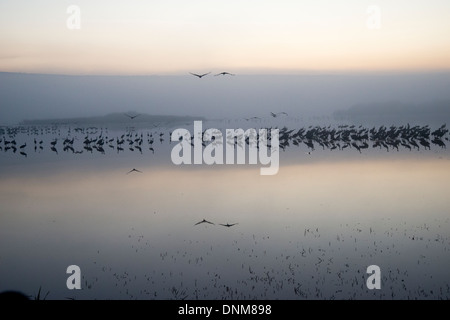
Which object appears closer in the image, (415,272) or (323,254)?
(415,272)

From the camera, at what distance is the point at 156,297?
777cm

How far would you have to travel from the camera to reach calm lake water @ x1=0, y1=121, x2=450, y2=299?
8195 millimetres

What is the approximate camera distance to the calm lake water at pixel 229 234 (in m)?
8.20

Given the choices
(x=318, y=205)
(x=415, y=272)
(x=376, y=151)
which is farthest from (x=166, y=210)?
(x=376, y=151)

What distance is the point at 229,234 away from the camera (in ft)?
37.8

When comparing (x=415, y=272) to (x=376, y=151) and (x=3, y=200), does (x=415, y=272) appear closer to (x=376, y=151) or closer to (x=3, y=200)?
(x=3, y=200)

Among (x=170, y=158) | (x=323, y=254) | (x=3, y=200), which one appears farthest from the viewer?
(x=170, y=158)

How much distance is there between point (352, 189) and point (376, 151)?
1706 centimetres

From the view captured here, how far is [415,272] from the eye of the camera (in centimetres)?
855

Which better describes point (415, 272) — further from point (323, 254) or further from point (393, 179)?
point (393, 179)

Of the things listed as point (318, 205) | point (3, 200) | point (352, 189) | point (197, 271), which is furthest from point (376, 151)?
point (197, 271)
